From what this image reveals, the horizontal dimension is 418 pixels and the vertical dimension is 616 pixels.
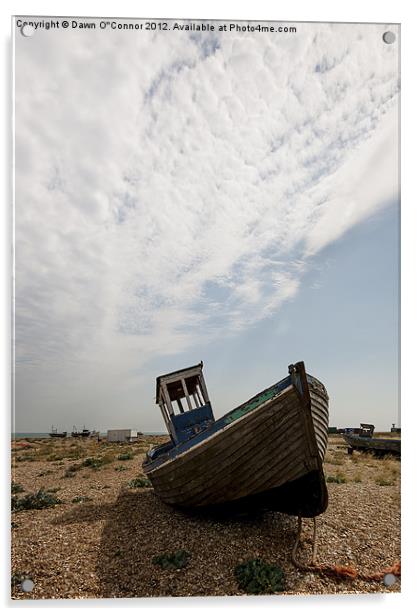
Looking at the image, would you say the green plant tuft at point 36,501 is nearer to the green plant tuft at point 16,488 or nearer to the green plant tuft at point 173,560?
the green plant tuft at point 16,488

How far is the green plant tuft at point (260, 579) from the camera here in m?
3.94

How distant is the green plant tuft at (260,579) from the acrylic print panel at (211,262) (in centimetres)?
2

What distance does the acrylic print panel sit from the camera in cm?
416

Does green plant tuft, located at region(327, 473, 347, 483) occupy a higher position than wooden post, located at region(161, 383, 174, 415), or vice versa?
wooden post, located at region(161, 383, 174, 415)

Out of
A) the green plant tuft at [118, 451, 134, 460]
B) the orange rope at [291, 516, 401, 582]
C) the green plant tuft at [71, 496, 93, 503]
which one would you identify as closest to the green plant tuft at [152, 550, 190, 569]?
the orange rope at [291, 516, 401, 582]

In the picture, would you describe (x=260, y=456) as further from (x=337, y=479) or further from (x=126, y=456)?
(x=126, y=456)

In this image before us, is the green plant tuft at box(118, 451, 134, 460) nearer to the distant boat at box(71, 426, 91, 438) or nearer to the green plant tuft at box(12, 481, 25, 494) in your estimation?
the distant boat at box(71, 426, 91, 438)

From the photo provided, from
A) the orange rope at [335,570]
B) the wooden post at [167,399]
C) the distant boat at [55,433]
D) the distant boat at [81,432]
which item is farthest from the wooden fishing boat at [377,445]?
the distant boat at [55,433]

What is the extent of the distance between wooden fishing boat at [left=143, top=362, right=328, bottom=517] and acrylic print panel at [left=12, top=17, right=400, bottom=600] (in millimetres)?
29

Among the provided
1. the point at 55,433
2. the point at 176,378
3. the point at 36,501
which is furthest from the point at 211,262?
the point at 36,501

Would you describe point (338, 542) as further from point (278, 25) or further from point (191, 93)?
point (278, 25)

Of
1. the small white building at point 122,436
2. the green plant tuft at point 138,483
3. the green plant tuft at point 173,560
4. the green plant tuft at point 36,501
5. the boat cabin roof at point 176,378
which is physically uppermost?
the boat cabin roof at point 176,378
